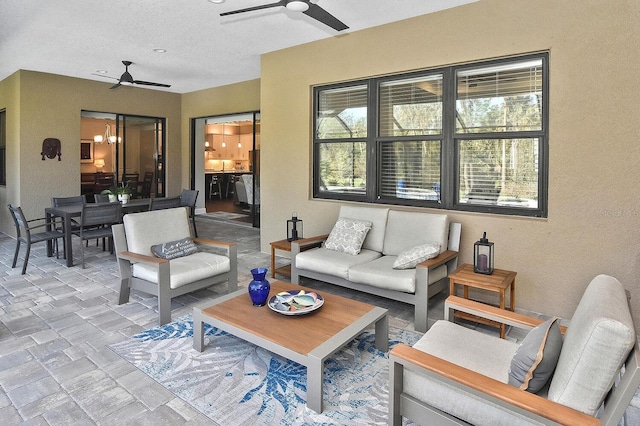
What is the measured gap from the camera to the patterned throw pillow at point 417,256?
3.60 meters

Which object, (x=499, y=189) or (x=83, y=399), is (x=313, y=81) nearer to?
(x=499, y=189)

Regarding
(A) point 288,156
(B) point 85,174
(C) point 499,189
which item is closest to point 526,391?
(C) point 499,189

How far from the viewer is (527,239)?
388cm

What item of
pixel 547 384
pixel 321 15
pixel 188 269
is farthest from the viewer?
pixel 188 269

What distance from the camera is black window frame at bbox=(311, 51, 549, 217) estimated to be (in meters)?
3.83

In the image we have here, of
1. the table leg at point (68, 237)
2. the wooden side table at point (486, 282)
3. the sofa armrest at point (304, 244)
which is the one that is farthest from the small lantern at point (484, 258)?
the table leg at point (68, 237)

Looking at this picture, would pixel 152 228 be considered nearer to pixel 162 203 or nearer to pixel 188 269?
pixel 188 269

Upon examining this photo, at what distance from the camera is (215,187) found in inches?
506

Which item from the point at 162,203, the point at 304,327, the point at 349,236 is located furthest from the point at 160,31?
the point at 304,327

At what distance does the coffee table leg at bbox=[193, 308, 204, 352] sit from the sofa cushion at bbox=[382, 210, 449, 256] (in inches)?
87.2

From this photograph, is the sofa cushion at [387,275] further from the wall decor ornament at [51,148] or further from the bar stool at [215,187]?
the bar stool at [215,187]

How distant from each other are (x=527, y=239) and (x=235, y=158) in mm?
12511

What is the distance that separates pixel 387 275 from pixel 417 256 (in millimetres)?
324

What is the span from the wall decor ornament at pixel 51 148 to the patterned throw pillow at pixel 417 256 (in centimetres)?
699
